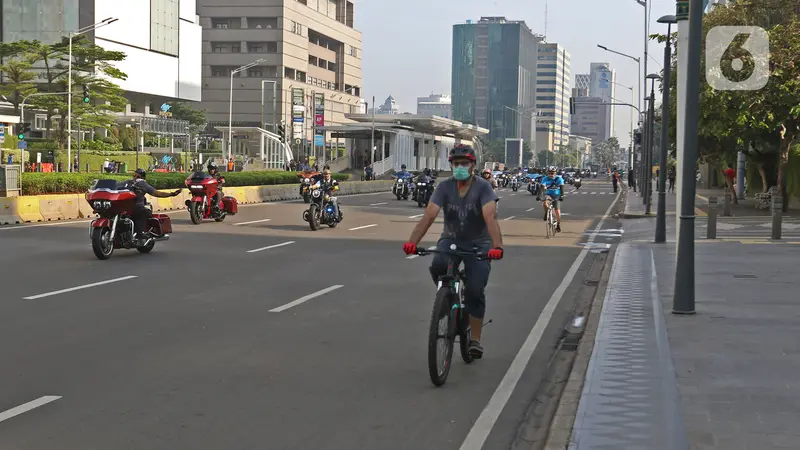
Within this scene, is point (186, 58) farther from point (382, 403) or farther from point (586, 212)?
point (382, 403)

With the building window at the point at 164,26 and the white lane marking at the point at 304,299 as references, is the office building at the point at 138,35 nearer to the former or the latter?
the building window at the point at 164,26

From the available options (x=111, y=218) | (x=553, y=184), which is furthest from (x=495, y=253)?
(x=553, y=184)

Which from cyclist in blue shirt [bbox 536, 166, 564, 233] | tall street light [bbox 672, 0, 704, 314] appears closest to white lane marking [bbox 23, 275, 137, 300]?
tall street light [bbox 672, 0, 704, 314]

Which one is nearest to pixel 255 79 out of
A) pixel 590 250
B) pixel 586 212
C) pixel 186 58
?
pixel 186 58

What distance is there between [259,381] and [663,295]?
23.6 feet

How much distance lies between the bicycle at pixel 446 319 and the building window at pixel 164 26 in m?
103

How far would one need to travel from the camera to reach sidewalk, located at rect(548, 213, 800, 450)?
20.0ft

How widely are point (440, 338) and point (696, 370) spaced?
7.28ft

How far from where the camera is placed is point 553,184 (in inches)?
1026

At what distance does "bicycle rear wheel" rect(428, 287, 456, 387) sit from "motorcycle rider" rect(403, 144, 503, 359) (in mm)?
512

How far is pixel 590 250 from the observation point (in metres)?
21.7

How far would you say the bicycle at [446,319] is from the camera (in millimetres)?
7410

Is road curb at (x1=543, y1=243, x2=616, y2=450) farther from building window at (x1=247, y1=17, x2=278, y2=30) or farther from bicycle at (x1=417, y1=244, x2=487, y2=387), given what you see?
building window at (x1=247, y1=17, x2=278, y2=30)

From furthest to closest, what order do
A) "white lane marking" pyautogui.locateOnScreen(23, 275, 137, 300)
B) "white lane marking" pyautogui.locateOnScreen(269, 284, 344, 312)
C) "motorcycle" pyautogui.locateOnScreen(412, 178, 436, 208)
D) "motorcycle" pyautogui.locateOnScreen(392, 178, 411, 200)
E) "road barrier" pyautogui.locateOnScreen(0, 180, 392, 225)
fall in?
"motorcycle" pyautogui.locateOnScreen(392, 178, 411, 200), "motorcycle" pyautogui.locateOnScreen(412, 178, 436, 208), "road barrier" pyautogui.locateOnScreen(0, 180, 392, 225), "white lane marking" pyautogui.locateOnScreen(23, 275, 137, 300), "white lane marking" pyautogui.locateOnScreen(269, 284, 344, 312)
